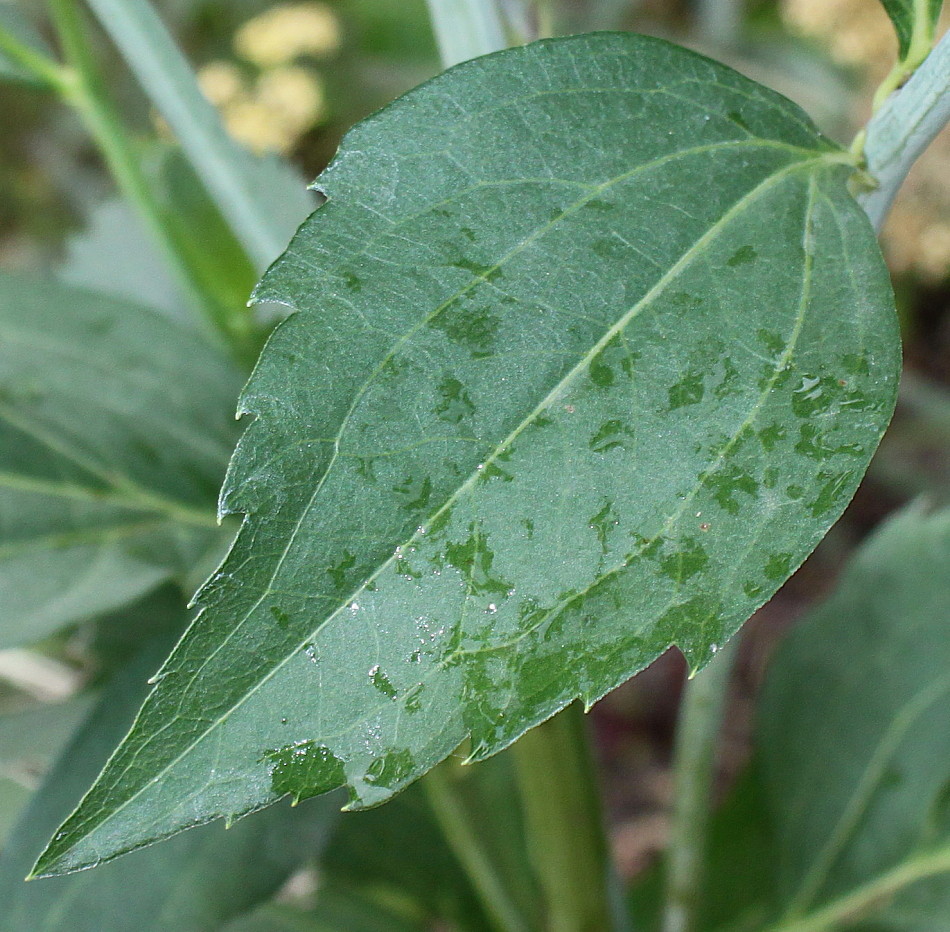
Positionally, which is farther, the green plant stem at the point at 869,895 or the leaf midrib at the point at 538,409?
the green plant stem at the point at 869,895

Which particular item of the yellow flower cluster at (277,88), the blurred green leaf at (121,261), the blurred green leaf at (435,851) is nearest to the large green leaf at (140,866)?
the blurred green leaf at (435,851)

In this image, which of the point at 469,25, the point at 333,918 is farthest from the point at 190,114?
the point at 333,918

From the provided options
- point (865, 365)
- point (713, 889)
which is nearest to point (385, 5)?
point (713, 889)

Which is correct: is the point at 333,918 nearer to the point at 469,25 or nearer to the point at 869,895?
the point at 869,895

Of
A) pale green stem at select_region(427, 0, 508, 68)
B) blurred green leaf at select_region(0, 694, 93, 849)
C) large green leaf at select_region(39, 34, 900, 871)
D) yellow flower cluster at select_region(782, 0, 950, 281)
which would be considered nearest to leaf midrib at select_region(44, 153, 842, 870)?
large green leaf at select_region(39, 34, 900, 871)

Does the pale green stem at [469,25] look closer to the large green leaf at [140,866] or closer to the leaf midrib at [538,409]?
the leaf midrib at [538,409]

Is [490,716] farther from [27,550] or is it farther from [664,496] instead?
[27,550]
